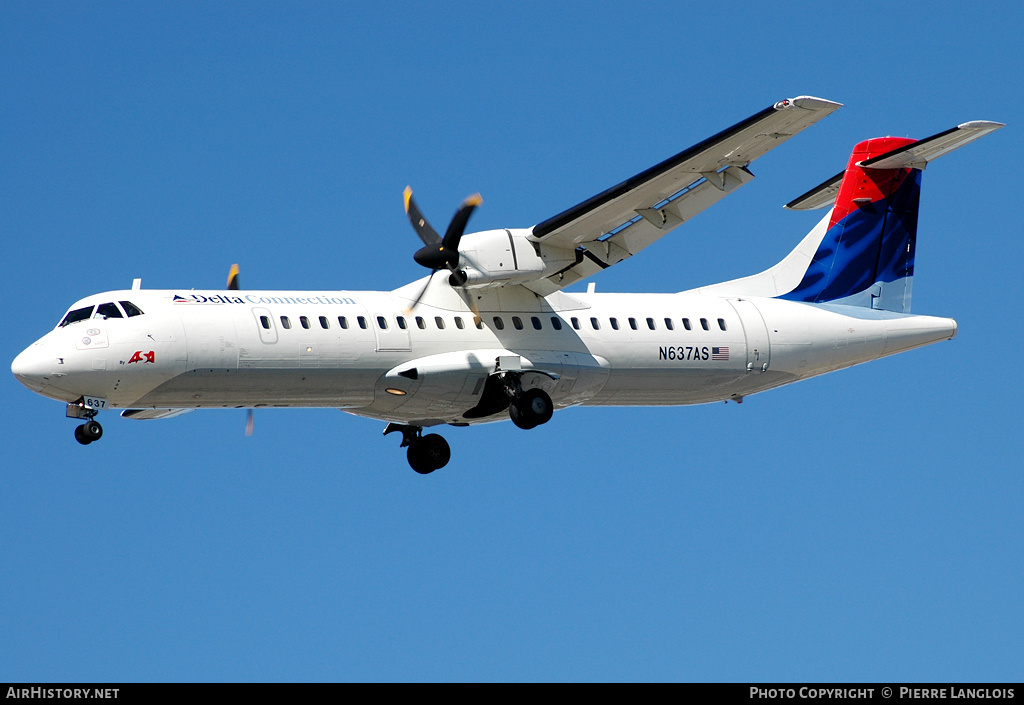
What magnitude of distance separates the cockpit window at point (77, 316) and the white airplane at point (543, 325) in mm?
28

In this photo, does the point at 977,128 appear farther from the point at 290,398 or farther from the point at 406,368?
the point at 290,398

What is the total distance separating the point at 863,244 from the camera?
83.6 feet

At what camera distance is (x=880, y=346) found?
24.7m

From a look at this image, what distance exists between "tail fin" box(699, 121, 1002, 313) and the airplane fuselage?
17.8 inches

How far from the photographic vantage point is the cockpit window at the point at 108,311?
20.2m

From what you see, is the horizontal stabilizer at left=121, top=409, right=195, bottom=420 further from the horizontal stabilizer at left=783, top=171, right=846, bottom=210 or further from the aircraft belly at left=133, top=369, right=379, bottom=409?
the horizontal stabilizer at left=783, top=171, right=846, bottom=210

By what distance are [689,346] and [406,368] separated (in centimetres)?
488

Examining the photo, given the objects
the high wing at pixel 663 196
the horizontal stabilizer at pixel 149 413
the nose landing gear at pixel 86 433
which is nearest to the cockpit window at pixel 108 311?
the nose landing gear at pixel 86 433

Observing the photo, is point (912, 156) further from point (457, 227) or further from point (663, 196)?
point (457, 227)

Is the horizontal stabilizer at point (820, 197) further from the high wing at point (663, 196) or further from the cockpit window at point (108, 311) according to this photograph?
the cockpit window at point (108, 311)
